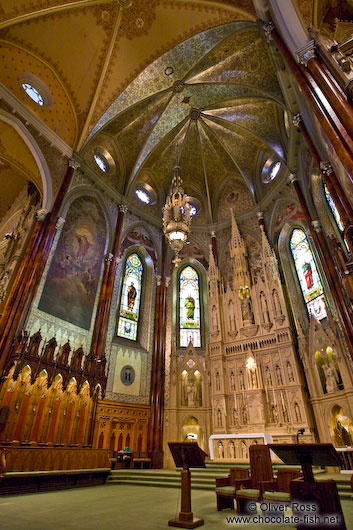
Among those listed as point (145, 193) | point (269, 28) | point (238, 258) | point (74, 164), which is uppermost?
point (145, 193)

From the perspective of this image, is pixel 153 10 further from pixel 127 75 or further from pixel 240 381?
pixel 240 381

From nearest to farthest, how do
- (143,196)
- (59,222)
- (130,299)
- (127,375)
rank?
(59,222)
(127,375)
(130,299)
(143,196)

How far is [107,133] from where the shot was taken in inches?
698

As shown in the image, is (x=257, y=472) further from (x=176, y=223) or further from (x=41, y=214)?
(x=41, y=214)

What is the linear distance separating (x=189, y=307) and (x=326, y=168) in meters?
11.1

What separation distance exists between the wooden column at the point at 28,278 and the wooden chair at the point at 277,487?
8225 millimetres

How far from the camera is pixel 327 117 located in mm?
7453

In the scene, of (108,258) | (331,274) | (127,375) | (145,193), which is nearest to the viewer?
(331,274)

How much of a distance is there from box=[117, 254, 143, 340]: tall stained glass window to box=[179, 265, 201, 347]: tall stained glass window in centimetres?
267

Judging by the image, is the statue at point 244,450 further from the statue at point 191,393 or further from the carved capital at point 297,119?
the carved capital at point 297,119

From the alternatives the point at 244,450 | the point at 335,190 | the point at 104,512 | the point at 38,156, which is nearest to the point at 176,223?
the point at 335,190

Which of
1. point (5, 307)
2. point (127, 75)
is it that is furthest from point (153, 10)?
point (5, 307)

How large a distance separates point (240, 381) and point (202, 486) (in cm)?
644

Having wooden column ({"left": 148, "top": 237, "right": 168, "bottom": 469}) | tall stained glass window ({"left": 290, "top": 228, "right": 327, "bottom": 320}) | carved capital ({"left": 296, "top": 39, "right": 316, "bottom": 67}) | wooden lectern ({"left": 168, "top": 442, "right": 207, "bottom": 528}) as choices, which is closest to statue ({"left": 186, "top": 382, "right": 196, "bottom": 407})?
wooden column ({"left": 148, "top": 237, "right": 168, "bottom": 469})
